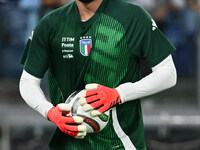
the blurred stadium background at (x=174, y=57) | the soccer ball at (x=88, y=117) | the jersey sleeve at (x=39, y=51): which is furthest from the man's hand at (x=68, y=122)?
the blurred stadium background at (x=174, y=57)

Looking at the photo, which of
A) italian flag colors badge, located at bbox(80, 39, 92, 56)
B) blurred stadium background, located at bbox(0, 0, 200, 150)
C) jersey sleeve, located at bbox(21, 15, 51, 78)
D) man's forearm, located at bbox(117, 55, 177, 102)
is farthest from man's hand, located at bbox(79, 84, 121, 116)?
blurred stadium background, located at bbox(0, 0, 200, 150)

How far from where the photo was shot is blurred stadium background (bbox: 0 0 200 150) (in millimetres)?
6766

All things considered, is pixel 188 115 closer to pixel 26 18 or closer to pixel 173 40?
pixel 173 40

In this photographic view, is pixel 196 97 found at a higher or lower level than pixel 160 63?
lower

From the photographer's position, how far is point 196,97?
7.14 meters

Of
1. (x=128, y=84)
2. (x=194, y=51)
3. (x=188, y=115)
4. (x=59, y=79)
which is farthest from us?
(x=194, y=51)

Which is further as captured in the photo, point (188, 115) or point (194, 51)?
point (194, 51)

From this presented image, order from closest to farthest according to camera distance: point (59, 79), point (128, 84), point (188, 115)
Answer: point (128, 84) < point (59, 79) < point (188, 115)

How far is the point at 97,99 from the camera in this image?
10.8 feet

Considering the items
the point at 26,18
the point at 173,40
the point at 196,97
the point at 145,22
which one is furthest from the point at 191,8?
the point at 145,22

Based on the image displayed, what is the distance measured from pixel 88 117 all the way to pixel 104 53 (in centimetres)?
41

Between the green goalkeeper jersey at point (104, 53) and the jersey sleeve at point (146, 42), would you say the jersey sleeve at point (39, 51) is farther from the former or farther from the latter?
the jersey sleeve at point (146, 42)

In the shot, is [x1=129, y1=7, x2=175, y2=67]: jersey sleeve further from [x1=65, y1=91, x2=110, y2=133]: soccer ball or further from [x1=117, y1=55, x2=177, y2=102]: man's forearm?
[x1=65, y1=91, x2=110, y2=133]: soccer ball

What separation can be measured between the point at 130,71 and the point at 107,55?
183 mm
